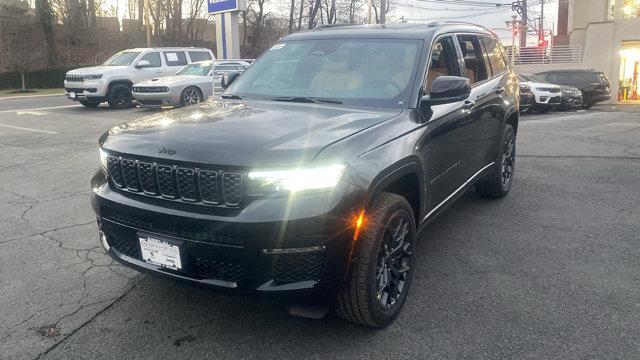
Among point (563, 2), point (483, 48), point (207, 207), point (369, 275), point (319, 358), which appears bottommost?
point (319, 358)

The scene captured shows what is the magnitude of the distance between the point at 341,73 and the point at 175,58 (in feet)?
48.4

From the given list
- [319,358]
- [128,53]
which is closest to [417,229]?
[319,358]

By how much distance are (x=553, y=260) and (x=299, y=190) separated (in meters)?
2.62

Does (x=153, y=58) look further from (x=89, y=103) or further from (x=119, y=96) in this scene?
(x=89, y=103)

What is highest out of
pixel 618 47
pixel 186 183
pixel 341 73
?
pixel 618 47

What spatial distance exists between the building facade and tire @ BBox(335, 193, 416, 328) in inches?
1075

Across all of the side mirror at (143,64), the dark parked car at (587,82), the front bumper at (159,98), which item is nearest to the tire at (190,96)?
the front bumper at (159,98)

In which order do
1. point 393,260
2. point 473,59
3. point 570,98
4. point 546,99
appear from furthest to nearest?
point 570,98, point 546,99, point 473,59, point 393,260

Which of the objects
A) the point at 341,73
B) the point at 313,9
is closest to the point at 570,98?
the point at 341,73

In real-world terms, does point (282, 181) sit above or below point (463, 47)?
below

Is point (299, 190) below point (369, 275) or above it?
above

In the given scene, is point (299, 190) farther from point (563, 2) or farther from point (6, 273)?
point (563, 2)

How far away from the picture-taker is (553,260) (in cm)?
433

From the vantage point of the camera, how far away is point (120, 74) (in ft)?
53.4
